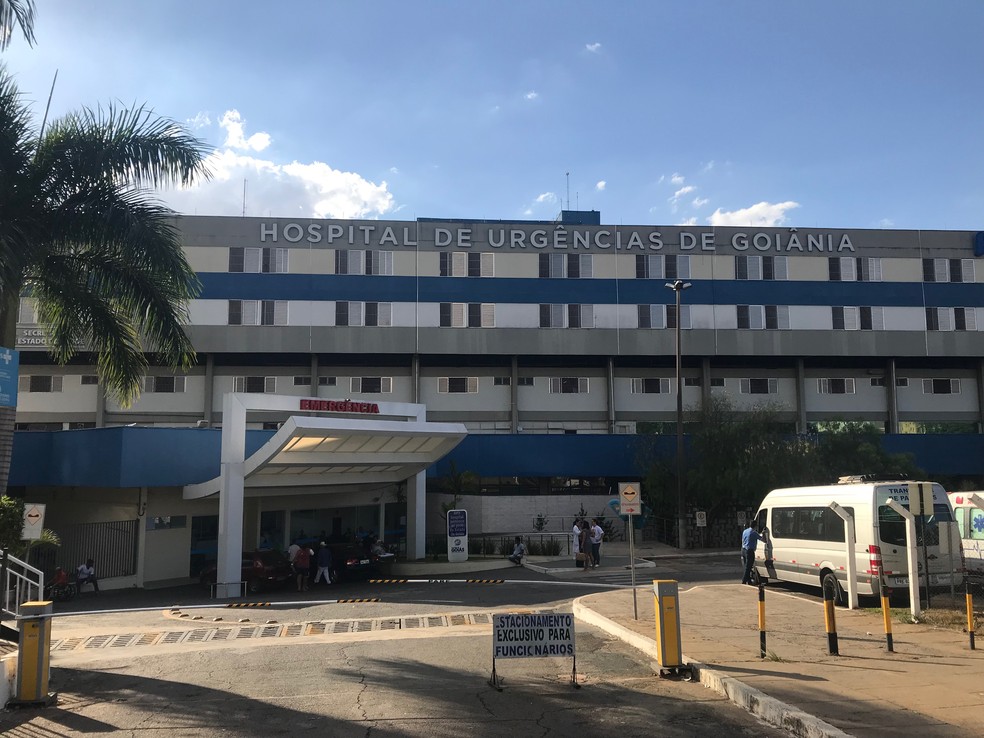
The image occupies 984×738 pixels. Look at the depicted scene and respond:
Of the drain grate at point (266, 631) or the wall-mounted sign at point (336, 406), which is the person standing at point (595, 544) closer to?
the wall-mounted sign at point (336, 406)

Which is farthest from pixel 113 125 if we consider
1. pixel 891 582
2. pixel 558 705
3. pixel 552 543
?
pixel 552 543

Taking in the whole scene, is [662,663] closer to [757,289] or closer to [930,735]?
[930,735]

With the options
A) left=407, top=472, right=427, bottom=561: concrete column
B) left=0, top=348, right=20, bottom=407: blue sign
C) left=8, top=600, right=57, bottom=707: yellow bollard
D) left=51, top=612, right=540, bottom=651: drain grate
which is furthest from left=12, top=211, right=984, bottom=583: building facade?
left=8, top=600, right=57, bottom=707: yellow bollard

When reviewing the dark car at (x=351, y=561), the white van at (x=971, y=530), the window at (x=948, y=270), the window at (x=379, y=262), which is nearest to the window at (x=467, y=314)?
the window at (x=379, y=262)

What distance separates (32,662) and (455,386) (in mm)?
39595

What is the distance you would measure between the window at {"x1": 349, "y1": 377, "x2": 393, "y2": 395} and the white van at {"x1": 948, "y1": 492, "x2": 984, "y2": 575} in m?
33.8

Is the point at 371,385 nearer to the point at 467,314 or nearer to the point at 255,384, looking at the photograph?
the point at 255,384

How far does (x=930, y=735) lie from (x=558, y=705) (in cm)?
382

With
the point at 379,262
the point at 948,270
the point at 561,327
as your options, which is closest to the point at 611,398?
the point at 561,327

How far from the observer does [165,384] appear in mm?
47406

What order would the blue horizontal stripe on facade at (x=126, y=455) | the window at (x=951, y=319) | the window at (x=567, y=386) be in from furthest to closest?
the window at (x=951, y=319) < the window at (x=567, y=386) < the blue horizontal stripe on facade at (x=126, y=455)

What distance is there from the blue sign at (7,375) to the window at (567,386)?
37277mm

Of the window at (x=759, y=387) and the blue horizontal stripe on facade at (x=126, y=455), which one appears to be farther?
the window at (x=759, y=387)

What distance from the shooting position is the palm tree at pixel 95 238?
48.7 ft
